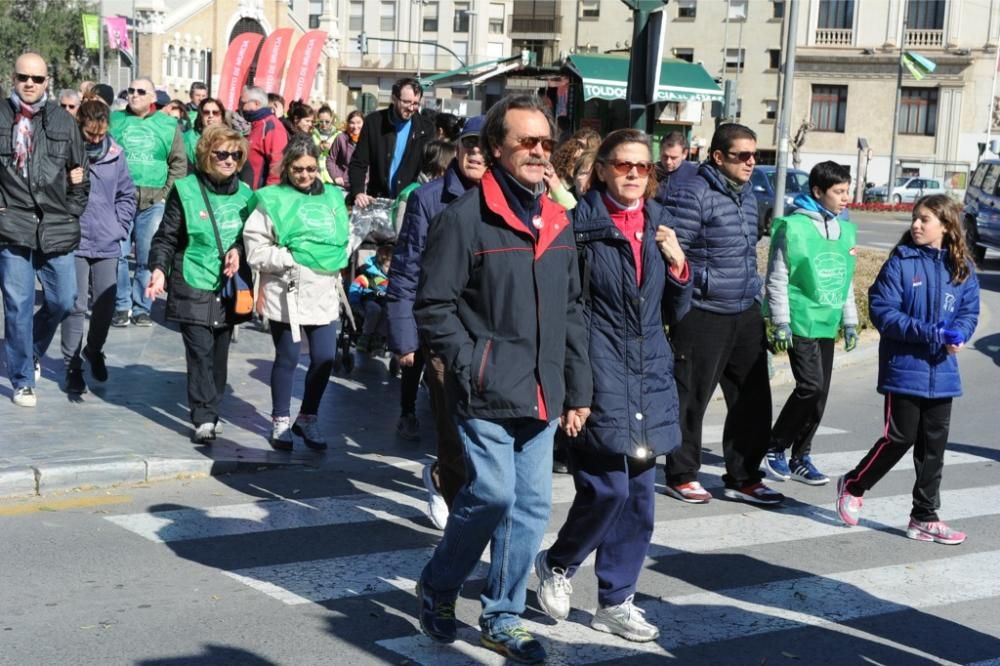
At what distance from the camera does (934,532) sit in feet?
23.9

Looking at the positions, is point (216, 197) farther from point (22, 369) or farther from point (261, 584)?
point (261, 584)

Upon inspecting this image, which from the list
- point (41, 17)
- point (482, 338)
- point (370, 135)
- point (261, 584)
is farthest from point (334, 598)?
point (41, 17)

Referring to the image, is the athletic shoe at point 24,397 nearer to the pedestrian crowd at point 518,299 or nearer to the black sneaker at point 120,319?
the pedestrian crowd at point 518,299

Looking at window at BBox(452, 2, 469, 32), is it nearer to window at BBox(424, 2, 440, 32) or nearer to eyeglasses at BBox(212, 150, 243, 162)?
window at BBox(424, 2, 440, 32)

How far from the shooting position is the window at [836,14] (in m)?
70.2

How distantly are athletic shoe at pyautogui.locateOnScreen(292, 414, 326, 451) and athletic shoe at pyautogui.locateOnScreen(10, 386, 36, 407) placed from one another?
174 cm

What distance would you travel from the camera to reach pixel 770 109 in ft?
248

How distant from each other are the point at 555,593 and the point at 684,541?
1609 mm

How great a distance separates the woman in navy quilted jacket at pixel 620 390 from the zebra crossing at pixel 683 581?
0.74 feet

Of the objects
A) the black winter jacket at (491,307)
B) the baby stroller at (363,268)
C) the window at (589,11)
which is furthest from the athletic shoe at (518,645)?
the window at (589,11)

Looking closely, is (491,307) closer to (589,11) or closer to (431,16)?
(589,11)

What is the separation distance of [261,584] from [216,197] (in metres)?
3.41

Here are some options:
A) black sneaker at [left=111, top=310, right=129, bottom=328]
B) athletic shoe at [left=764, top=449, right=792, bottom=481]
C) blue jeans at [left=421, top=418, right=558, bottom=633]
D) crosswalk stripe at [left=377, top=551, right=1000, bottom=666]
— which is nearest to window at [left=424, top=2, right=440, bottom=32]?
black sneaker at [left=111, top=310, right=129, bottom=328]

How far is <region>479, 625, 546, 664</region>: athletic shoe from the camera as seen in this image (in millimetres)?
5059
